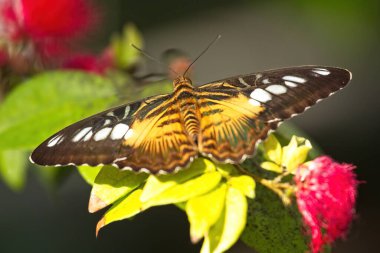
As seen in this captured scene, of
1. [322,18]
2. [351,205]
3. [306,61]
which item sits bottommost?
[306,61]

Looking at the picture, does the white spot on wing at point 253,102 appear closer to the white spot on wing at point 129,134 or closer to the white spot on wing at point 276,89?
the white spot on wing at point 276,89

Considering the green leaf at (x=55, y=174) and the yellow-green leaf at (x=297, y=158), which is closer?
the yellow-green leaf at (x=297, y=158)

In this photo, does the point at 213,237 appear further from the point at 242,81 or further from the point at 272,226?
the point at 242,81

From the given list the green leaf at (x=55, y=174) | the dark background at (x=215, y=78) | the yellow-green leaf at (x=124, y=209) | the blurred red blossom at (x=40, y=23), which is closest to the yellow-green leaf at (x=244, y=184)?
the yellow-green leaf at (x=124, y=209)

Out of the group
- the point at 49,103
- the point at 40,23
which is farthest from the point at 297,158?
the point at 40,23

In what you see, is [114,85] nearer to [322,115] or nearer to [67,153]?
[67,153]

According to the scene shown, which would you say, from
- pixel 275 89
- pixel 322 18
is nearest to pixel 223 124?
pixel 275 89
